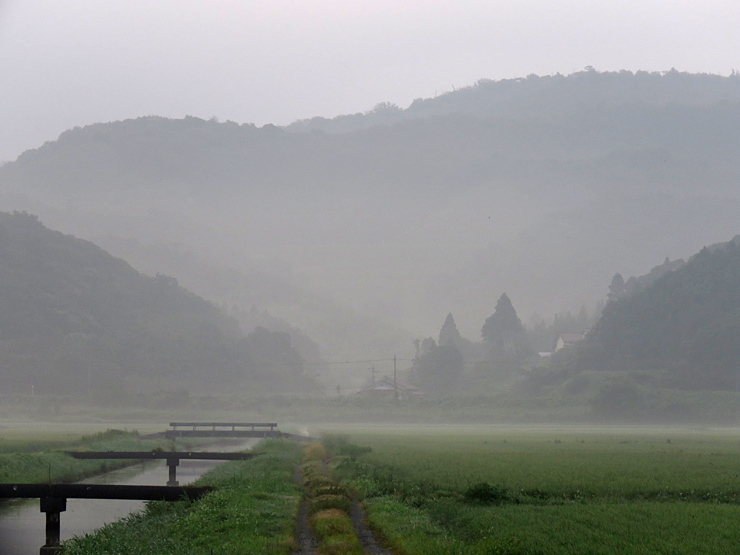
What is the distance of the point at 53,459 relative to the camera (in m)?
56.8

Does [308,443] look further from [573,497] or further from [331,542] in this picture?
[331,542]

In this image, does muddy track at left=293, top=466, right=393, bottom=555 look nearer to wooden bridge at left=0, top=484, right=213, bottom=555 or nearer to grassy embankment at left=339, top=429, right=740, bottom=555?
grassy embankment at left=339, top=429, right=740, bottom=555

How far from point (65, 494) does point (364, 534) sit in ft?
46.3

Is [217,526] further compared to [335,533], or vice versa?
[217,526]

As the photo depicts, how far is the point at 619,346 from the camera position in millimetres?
191125

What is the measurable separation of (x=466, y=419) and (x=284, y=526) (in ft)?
465

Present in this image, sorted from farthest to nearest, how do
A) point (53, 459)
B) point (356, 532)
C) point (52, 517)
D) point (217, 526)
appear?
point (53, 459)
point (52, 517)
point (356, 532)
point (217, 526)

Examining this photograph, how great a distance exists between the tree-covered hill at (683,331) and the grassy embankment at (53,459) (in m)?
113

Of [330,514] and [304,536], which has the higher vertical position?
[330,514]

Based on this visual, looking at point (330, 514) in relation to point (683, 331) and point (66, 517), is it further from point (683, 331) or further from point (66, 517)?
point (683, 331)

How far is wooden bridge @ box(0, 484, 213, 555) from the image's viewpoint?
111 ft

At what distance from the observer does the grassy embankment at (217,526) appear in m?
24.4

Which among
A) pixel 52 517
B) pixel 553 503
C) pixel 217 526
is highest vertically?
pixel 217 526

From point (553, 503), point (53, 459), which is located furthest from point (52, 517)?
point (53, 459)
